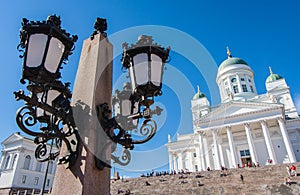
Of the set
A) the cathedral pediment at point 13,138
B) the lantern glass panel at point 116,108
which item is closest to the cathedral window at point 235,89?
the cathedral pediment at point 13,138

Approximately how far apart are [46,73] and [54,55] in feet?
0.86

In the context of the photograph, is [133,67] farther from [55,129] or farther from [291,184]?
[291,184]

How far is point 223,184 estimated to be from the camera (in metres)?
19.9

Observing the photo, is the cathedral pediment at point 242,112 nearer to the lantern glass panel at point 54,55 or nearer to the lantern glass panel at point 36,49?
the lantern glass panel at point 54,55

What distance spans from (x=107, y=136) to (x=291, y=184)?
766 inches

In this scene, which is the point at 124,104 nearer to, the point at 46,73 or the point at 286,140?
the point at 46,73

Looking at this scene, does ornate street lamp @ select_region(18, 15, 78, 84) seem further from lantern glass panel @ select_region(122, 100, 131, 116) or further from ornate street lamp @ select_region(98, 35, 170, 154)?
lantern glass panel @ select_region(122, 100, 131, 116)

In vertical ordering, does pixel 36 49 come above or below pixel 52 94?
above

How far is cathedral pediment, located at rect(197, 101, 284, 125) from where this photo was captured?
3500cm

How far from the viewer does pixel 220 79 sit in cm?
5475

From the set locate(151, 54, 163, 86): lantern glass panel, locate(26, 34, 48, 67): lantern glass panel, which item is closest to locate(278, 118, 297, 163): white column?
locate(151, 54, 163, 86): lantern glass panel

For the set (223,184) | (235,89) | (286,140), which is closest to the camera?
(223,184)

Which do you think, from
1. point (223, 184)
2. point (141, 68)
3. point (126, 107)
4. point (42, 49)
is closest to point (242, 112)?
point (223, 184)

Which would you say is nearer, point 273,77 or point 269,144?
point 269,144
